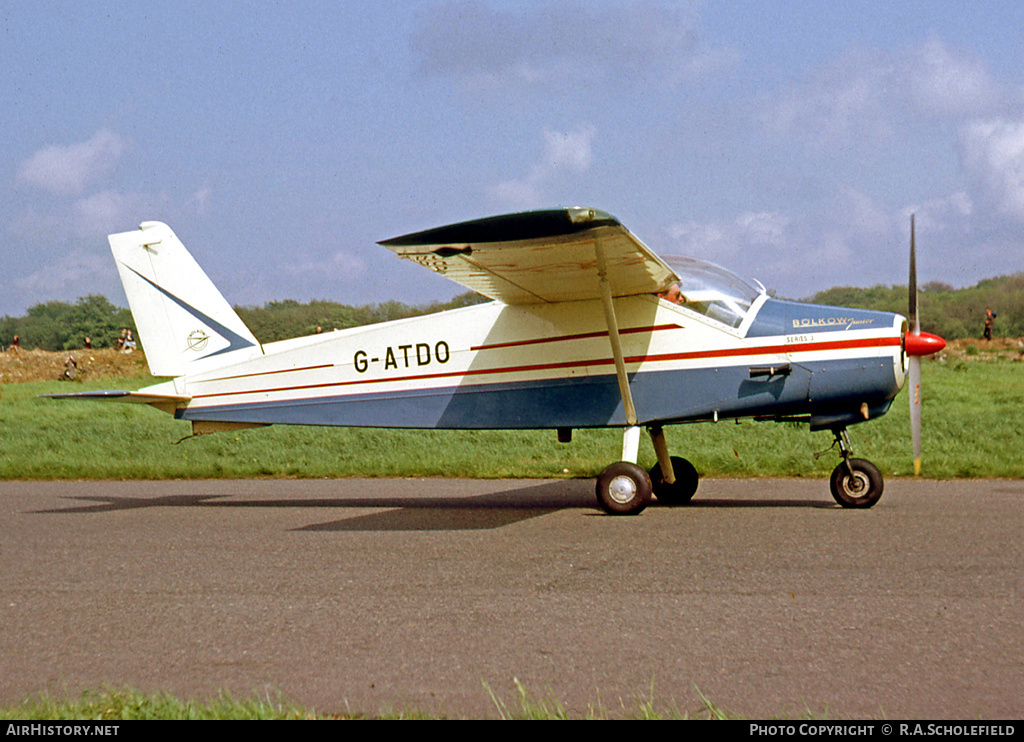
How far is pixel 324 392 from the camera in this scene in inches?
365

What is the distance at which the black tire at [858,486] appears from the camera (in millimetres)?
7836

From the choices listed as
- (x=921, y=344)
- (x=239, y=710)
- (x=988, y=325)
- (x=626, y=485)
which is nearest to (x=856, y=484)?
(x=921, y=344)

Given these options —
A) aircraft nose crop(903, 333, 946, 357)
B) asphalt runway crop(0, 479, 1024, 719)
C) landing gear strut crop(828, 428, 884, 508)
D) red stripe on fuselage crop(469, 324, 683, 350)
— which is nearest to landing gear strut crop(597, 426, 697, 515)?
asphalt runway crop(0, 479, 1024, 719)

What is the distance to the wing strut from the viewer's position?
25.5 feet

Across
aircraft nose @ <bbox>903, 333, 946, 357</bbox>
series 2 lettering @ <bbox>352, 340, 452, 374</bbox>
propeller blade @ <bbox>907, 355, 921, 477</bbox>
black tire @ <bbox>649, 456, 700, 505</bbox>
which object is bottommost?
black tire @ <bbox>649, 456, 700, 505</bbox>

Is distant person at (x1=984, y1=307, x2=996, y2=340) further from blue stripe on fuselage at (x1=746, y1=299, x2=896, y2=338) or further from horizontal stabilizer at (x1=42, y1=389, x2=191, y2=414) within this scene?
horizontal stabilizer at (x1=42, y1=389, x2=191, y2=414)

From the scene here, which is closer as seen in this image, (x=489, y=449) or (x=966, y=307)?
(x=489, y=449)

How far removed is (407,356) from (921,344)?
16.2 ft

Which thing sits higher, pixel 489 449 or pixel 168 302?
pixel 168 302

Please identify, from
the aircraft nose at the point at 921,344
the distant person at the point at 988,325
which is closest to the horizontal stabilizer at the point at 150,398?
the aircraft nose at the point at 921,344

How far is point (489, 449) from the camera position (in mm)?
14078

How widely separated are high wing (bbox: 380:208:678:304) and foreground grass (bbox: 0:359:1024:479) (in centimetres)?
375

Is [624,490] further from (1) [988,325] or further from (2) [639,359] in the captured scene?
(1) [988,325]

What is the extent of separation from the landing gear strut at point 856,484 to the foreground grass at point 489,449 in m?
2.87
